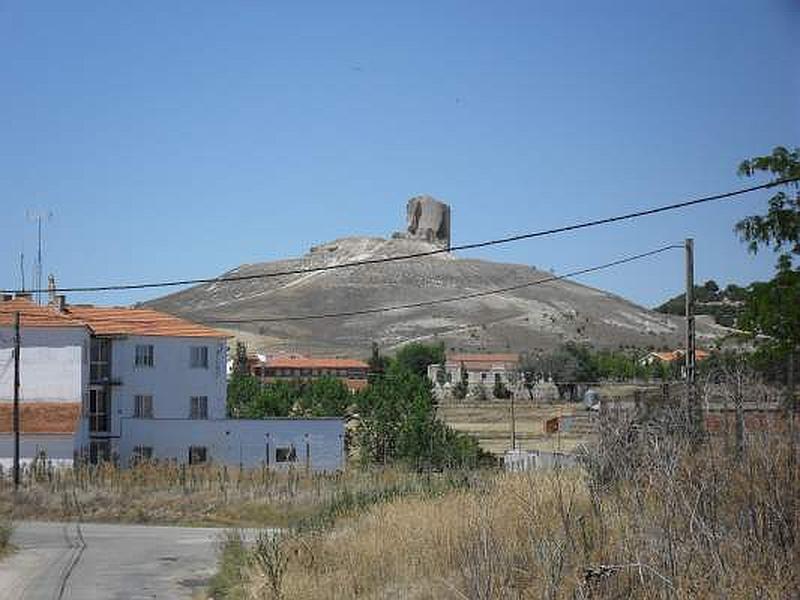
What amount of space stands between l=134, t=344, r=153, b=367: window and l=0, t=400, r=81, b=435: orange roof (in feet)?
25.0

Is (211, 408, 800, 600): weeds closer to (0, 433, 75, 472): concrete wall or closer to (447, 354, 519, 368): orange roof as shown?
(0, 433, 75, 472): concrete wall

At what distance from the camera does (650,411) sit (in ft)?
54.4

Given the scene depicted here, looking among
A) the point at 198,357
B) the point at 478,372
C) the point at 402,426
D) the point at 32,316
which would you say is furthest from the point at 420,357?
the point at 32,316

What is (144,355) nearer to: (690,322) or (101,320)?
(101,320)

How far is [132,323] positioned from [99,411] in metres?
5.92

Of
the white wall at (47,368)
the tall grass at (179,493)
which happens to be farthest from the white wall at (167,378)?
the tall grass at (179,493)

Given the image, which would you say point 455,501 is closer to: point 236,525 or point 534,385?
point 236,525

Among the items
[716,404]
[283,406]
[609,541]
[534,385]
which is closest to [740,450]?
[609,541]

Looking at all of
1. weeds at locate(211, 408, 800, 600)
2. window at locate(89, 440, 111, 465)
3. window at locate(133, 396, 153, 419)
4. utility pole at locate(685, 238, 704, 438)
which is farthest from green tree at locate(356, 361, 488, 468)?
weeds at locate(211, 408, 800, 600)

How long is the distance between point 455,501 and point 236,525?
74.6 ft

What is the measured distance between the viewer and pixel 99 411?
6184cm

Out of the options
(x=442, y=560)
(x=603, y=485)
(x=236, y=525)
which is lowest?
(x=236, y=525)

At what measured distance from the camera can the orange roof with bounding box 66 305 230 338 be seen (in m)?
63.7

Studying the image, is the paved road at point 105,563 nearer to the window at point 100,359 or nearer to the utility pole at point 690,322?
the utility pole at point 690,322
